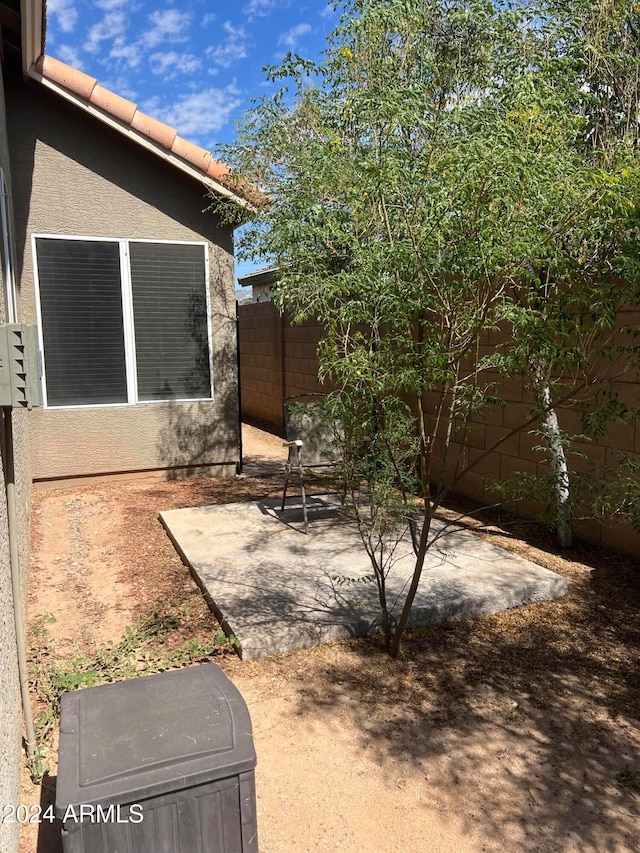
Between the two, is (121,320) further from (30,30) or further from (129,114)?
(30,30)

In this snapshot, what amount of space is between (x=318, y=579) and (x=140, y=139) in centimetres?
513

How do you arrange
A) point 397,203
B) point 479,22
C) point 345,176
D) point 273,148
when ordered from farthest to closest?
point 273,148
point 479,22
point 345,176
point 397,203

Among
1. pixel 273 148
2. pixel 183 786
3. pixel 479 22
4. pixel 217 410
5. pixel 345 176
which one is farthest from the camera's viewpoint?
pixel 217 410

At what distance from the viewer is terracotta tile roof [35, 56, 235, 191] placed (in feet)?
20.9

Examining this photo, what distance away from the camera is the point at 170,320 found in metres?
7.57

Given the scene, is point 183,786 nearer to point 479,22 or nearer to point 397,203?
point 397,203

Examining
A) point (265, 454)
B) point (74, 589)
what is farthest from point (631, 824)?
point (265, 454)

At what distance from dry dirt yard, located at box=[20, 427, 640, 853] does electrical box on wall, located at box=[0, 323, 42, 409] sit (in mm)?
1552

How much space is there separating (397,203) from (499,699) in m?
2.51

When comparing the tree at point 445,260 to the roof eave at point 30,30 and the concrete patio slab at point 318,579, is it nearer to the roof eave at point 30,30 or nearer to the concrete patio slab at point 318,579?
the concrete patio slab at point 318,579

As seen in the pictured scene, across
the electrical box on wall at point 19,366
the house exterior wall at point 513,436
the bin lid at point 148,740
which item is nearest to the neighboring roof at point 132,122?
the house exterior wall at point 513,436

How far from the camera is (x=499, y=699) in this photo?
326cm

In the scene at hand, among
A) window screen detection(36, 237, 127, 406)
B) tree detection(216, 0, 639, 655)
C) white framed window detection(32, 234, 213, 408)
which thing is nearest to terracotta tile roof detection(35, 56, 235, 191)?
white framed window detection(32, 234, 213, 408)

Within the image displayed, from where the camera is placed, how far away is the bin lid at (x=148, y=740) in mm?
1646
